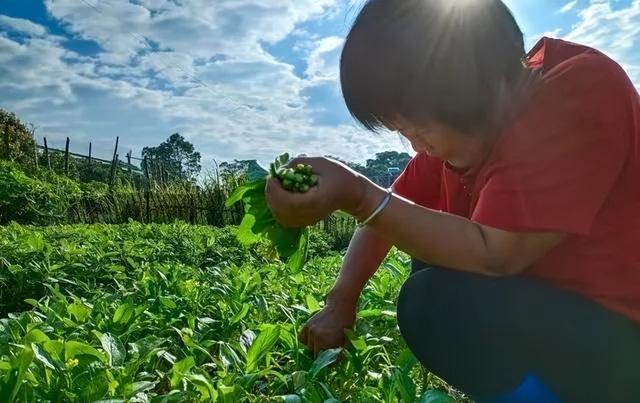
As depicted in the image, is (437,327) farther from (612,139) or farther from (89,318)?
(89,318)

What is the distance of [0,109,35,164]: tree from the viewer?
18659 mm

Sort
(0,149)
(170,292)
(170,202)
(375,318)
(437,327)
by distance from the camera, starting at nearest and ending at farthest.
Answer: (437,327), (375,318), (170,292), (170,202), (0,149)

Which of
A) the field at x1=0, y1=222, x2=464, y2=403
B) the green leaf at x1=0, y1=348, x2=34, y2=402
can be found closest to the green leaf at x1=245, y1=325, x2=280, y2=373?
the field at x1=0, y1=222, x2=464, y2=403

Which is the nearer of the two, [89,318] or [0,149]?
[89,318]

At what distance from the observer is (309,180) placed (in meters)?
1.23

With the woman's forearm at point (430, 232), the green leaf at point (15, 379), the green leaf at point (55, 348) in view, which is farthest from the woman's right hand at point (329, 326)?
the green leaf at point (15, 379)

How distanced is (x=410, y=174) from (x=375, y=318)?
0.50m

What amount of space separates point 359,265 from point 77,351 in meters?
0.79

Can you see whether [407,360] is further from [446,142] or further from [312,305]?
[446,142]

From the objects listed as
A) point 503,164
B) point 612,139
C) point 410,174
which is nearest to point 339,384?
point 410,174

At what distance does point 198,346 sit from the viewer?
160 cm

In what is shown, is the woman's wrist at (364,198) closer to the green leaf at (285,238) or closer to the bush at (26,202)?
the green leaf at (285,238)

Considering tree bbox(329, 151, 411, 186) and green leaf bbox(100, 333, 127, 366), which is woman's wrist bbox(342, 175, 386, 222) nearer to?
tree bbox(329, 151, 411, 186)

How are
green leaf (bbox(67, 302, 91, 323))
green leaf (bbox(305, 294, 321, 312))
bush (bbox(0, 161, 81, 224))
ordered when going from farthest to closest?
bush (bbox(0, 161, 81, 224)) → green leaf (bbox(305, 294, 321, 312)) → green leaf (bbox(67, 302, 91, 323))
